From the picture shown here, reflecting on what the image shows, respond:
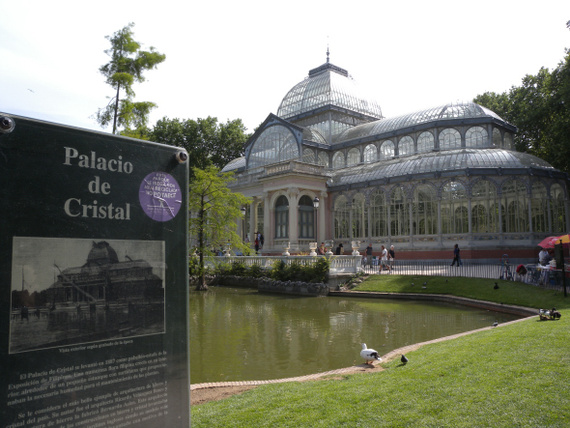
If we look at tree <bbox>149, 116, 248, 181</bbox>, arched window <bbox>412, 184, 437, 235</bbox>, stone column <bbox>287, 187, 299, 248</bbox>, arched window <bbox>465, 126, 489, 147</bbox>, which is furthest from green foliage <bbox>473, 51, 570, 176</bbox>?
tree <bbox>149, 116, 248, 181</bbox>

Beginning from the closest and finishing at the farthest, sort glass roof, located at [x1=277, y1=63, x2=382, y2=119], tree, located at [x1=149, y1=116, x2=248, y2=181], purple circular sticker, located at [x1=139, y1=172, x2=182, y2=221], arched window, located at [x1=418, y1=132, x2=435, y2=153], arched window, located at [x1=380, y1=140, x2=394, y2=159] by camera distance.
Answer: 1. purple circular sticker, located at [x1=139, y1=172, x2=182, y2=221]
2. arched window, located at [x1=418, y1=132, x2=435, y2=153]
3. arched window, located at [x1=380, y1=140, x2=394, y2=159]
4. glass roof, located at [x1=277, y1=63, x2=382, y2=119]
5. tree, located at [x1=149, y1=116, x2=248, y2=181]

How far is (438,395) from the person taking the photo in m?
5.08

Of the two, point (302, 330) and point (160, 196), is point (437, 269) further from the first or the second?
point (160, 196)

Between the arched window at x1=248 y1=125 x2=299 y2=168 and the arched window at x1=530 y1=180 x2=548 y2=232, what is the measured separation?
723 inches

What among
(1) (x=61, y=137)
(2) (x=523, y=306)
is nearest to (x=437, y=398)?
(1) (x=61, y=137)

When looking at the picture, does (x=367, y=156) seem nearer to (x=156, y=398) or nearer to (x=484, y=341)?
(x=484, y=341)

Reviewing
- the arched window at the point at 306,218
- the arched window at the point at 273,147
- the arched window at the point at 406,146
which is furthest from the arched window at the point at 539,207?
the arched window at the point at 273,147

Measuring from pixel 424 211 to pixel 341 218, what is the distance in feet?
24.4

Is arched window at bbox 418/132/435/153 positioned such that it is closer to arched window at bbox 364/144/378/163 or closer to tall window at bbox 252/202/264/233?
arched window at bbox 364/144/378/163

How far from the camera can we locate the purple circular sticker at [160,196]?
10.7 feet

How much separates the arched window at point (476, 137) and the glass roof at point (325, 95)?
13.8 meters

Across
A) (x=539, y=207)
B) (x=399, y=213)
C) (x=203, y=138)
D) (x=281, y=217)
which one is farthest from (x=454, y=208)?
(x=203, y=138)

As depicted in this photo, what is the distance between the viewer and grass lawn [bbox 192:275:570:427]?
175 inches

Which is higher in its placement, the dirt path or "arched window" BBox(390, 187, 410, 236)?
"arched window" BBox(390, 187, 410, 236)
